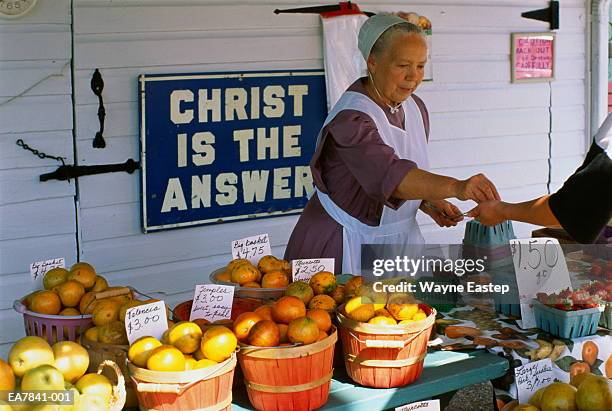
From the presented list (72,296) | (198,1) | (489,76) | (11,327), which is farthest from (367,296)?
(489,76)

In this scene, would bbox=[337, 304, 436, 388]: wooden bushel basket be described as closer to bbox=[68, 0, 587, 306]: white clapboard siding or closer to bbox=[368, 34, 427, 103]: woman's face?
bbox=[368, 34, 427, 103]: woman's face

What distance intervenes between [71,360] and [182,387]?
1.23ft

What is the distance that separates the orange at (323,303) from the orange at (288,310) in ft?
0.43

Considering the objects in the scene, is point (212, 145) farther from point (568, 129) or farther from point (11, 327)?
point (568, 129)

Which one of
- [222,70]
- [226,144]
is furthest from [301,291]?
[222,70]

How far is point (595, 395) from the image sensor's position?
2.70 meters

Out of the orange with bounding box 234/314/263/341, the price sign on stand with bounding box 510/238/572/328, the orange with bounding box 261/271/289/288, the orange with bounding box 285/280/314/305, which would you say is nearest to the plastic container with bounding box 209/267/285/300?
the orange with bounding box 261/271/289/288

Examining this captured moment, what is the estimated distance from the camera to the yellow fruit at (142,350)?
7.66ft

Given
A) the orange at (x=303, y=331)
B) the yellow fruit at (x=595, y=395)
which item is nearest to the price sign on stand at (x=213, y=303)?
the orange at (x=303, y=331)

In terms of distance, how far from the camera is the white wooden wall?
4.39m

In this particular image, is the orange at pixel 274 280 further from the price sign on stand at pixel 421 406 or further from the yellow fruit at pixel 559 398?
the yellow fruit at pixel 559 398

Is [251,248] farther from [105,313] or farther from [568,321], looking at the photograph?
[568,321]

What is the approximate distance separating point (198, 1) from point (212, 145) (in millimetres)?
859

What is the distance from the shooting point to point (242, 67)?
5074 mm
